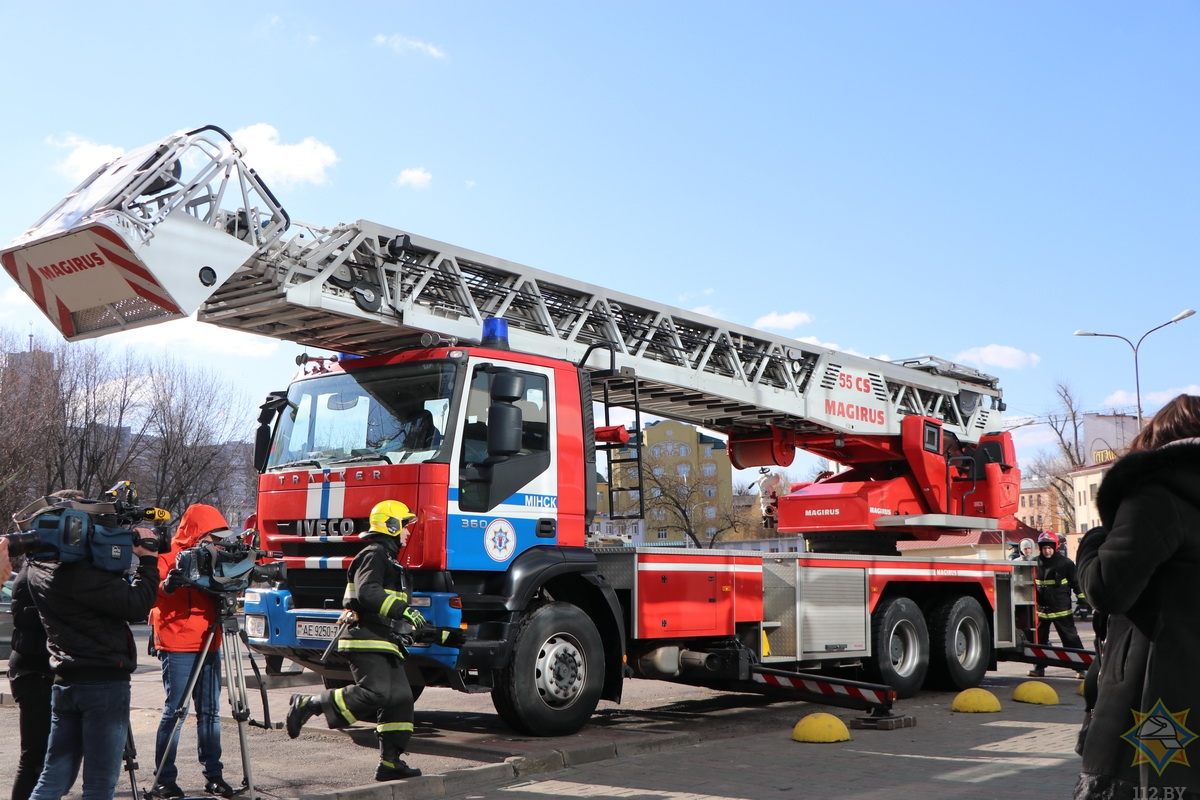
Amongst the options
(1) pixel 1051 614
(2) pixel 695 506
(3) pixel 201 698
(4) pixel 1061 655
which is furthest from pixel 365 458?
(2) pixel 695 506

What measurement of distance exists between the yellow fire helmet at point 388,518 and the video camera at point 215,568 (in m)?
0.76

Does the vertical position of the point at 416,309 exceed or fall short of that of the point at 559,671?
it exceeds it

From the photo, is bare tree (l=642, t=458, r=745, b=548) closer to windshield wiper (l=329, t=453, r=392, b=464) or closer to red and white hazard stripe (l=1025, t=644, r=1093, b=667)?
red and white hazard stripe (l=1025, t=644, r=1093, b=667)

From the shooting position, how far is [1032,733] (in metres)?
9.12

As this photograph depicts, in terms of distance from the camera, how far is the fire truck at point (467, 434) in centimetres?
720

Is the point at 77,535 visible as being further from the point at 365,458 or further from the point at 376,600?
the point at 365,458

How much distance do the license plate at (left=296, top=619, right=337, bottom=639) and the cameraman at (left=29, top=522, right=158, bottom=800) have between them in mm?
2979

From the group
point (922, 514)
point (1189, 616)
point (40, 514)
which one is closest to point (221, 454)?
point (922, 514)


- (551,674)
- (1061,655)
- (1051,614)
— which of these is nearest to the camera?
(551,674)

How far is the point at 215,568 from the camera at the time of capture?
6.30 meters

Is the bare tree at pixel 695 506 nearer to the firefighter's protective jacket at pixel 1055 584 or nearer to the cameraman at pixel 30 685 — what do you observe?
the firefighter's protective jacket at pixel 1055 584

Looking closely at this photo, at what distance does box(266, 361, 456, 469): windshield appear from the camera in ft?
25.6

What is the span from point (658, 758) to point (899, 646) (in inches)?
175

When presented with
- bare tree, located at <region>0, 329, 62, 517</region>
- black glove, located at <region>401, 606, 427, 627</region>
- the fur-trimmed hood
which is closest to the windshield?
black glove, located at <region>401, 606, 427, 627</region>
